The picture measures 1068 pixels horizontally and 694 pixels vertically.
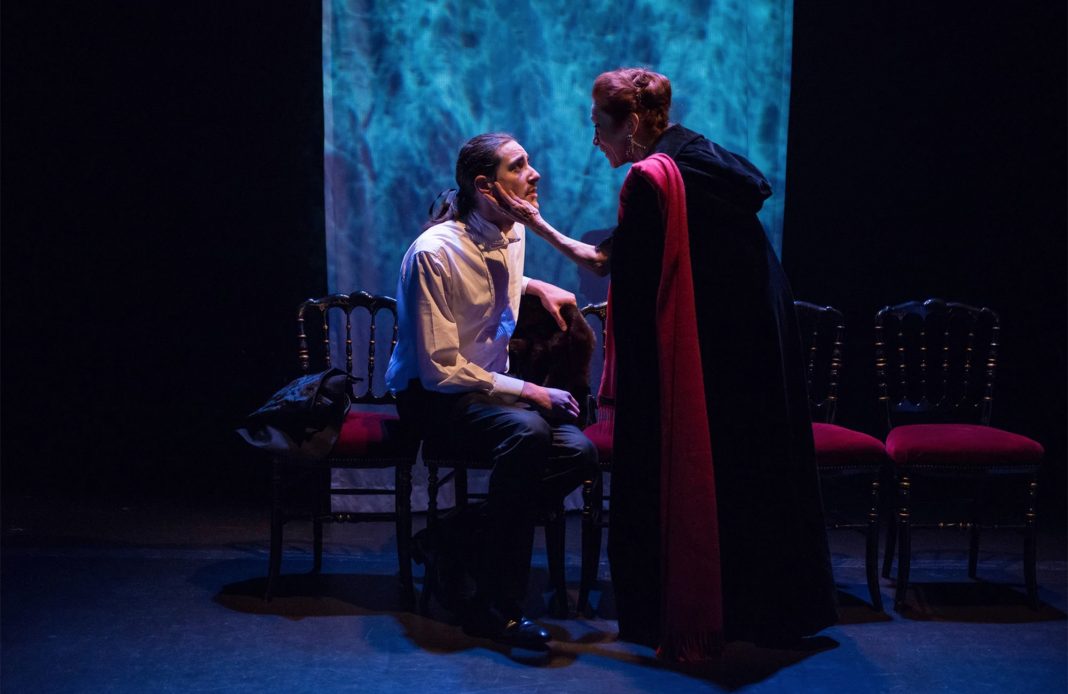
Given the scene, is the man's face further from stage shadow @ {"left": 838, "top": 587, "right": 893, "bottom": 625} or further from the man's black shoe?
stage shadow @ {"left": 838, "top": 587, "right": 893, "bottom": 625}

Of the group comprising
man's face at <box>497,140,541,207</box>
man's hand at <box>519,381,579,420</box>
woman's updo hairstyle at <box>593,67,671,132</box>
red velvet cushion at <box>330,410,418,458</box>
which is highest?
woman's updo hairstyle at <box>593,67,671,132</box>

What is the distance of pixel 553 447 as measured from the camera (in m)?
2.78

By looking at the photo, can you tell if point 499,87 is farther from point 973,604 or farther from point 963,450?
point 973,604

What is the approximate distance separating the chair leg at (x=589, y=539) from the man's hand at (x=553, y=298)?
1.57 feet

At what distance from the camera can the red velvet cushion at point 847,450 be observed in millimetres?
2902

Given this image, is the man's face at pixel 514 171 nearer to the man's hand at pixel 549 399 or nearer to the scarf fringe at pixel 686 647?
the man's hand at pixel 549 399

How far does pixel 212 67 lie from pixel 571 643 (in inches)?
114

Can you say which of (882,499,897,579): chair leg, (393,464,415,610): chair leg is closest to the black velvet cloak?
(393,464,415,610): chair leg

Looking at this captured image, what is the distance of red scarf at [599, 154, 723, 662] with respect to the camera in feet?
7.77

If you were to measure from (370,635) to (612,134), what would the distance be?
151 centimetres

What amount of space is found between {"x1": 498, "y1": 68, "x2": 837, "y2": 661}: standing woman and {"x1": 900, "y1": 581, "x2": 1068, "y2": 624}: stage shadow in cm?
65

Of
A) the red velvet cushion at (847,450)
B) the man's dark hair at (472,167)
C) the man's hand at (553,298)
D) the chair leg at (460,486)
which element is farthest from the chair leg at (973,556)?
the man's dark hair at (472,167)

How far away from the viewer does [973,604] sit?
304cm

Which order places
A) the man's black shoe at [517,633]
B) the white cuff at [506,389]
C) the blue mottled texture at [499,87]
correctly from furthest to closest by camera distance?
the blue mottled texture at [499,87] < the white cuff at [506,389] < the man's black shoe at [517,633]
